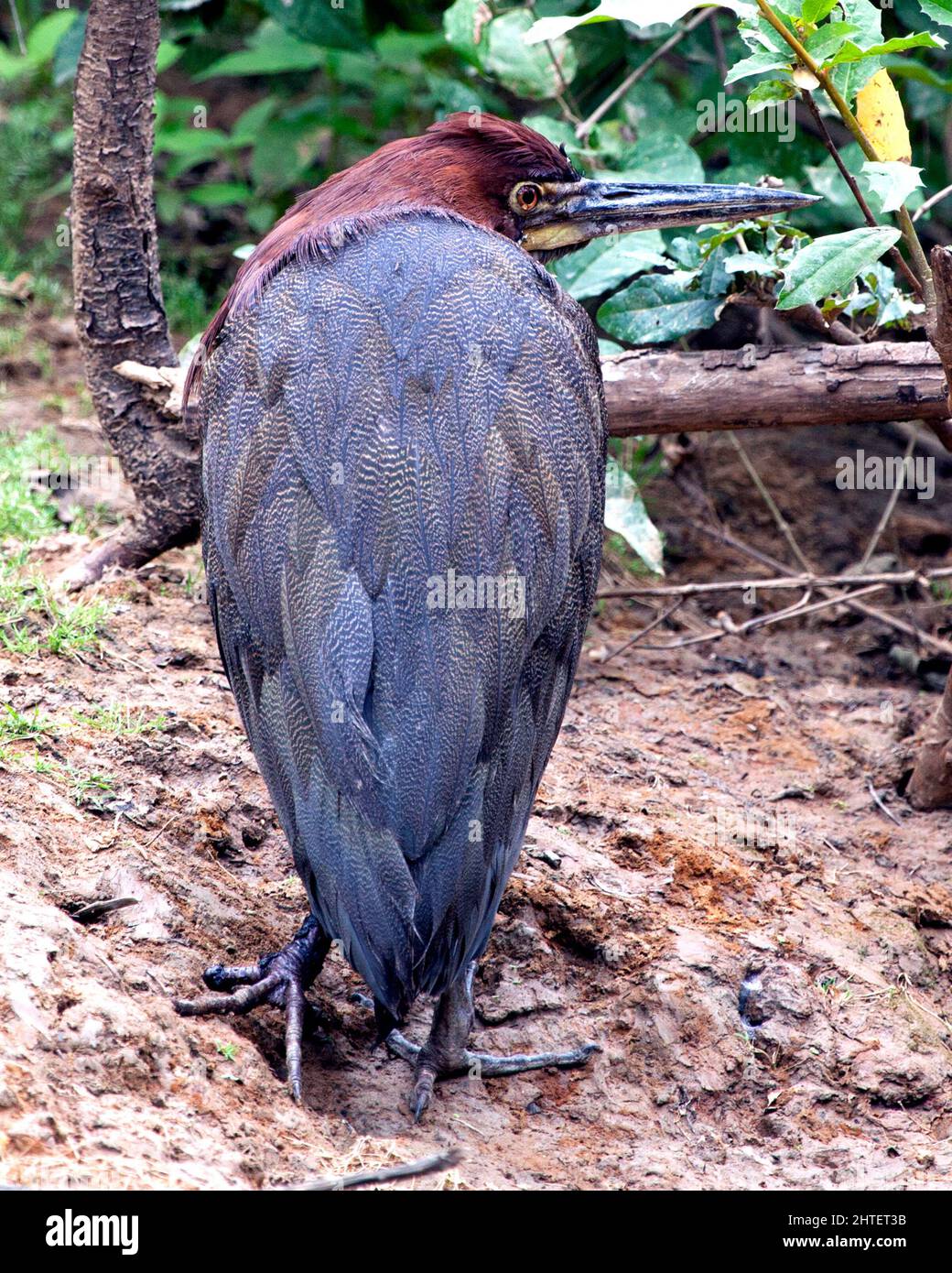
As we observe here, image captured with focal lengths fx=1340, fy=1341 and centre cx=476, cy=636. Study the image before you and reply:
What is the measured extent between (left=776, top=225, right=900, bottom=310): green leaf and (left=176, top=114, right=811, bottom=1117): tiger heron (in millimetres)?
477

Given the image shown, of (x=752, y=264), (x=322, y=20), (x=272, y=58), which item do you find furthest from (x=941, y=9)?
(x=272, y=58)

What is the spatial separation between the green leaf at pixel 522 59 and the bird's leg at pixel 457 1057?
119 inches

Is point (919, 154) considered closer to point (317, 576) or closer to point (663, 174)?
point (663, 174)

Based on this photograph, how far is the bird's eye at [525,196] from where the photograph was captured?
334 cm

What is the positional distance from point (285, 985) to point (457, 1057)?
40 cm

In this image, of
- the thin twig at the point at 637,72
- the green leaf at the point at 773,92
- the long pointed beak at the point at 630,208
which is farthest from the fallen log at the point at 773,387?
the thin twig at the point at 637,72

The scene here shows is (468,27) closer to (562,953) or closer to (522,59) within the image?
(522,59)

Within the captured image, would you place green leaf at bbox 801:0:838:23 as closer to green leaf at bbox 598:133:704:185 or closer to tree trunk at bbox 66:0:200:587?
green leaf at bbox 598:133:704:185

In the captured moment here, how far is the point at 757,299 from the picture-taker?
3668 mm

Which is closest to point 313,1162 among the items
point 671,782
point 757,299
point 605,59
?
point 671,782

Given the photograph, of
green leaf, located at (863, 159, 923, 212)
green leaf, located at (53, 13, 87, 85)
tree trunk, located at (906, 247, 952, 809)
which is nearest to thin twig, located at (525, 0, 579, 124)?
green leaf, located at (53, 13, 87, 85)

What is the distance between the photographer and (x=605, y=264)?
402 centimetres

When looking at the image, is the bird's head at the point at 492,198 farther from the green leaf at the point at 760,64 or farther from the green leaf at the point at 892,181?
the green leaf at the point at 892,181

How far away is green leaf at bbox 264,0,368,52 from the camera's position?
505 cm
